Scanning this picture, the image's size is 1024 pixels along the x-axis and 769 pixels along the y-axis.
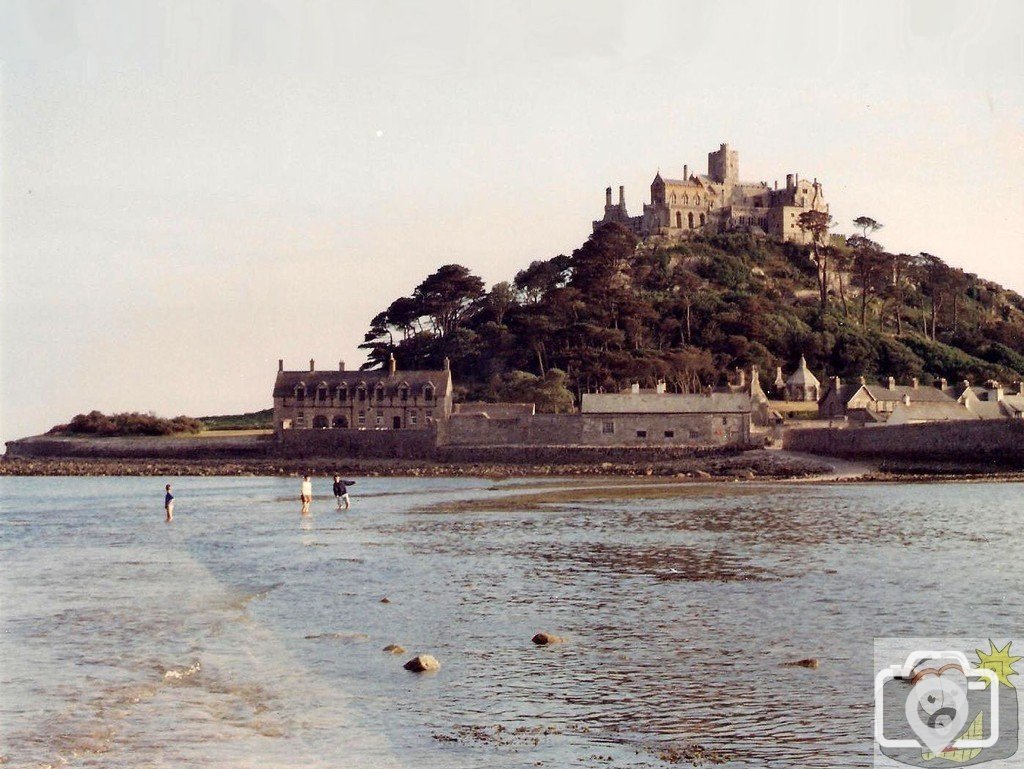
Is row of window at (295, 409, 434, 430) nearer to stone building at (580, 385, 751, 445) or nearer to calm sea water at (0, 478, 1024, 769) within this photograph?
stone building at (580, 385, 751, 445)

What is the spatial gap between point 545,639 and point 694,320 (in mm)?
85394

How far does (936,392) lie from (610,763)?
78472 mm

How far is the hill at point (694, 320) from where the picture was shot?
87125mm

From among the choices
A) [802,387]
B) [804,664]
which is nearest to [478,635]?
[804,664]

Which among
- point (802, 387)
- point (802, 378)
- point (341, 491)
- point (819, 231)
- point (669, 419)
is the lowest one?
point (341, 491)

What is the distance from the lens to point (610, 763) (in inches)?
336

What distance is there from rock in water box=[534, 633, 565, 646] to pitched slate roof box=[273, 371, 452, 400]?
63.3m

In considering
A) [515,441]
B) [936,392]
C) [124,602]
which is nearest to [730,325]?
[936,392]

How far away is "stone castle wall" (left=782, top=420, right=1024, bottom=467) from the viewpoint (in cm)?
4666

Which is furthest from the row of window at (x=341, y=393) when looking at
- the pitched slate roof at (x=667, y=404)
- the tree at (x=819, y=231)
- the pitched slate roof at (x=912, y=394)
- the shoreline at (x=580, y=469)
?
the tree at (x=819, y=231)

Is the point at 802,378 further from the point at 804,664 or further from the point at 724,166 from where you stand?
the point at 804,664

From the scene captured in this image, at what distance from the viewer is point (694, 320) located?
96625 millimetres

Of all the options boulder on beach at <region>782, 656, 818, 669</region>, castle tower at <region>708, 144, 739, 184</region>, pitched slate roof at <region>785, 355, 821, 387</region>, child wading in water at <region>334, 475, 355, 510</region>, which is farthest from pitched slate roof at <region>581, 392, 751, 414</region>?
castle tower at <region>708, 144, 739, 184</region>

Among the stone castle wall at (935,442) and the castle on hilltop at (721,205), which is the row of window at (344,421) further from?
the castle on hilltop at (721,205)
